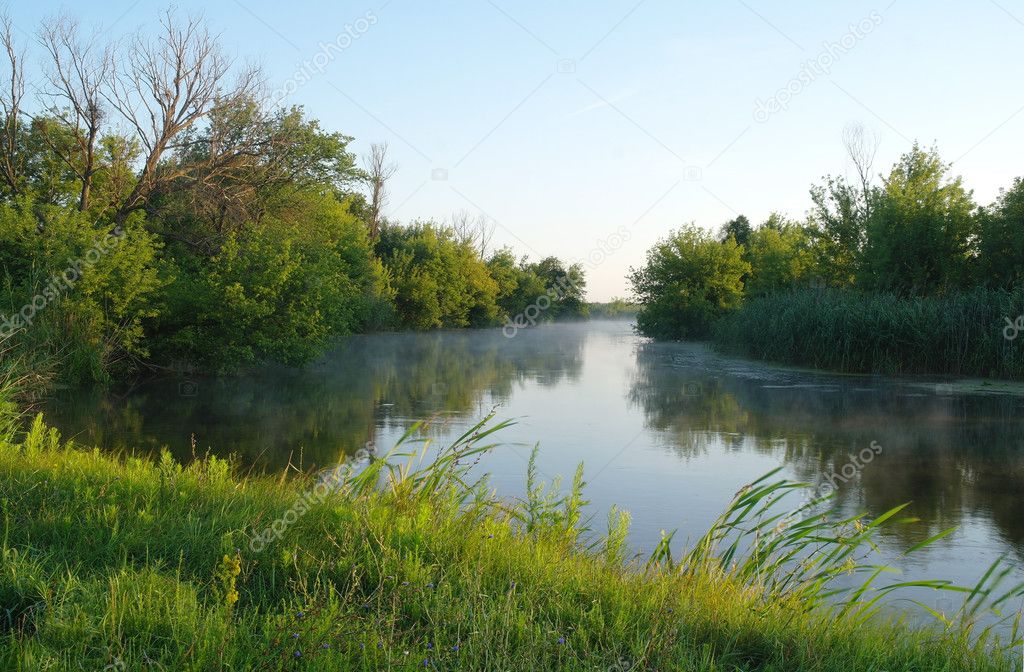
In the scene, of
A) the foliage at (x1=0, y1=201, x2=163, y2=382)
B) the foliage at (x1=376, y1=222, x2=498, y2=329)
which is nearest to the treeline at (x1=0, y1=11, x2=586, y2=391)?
the foliage at (x1=0, y1=201, x2=163, y2=382)

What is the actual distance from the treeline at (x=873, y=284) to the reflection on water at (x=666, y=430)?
2.06 m

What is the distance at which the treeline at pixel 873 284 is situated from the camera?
73.9ft

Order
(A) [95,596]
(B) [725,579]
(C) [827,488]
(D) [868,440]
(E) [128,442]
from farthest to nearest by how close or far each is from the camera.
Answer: (D) [868,440]
(E) [128,442]
(C) [827,488]
(B) [725,579]
(A) [95,596]

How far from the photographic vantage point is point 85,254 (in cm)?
1803

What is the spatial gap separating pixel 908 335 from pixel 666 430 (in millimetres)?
12330

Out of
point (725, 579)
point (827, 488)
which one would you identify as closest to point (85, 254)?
point (827, 488)

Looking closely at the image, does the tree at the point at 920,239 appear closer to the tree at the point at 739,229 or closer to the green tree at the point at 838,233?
the green tree at the point at 838,233

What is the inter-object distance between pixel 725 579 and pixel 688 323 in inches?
1669

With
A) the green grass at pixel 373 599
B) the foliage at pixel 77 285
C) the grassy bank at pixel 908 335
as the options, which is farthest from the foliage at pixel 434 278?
the green grass at pixel 373 599

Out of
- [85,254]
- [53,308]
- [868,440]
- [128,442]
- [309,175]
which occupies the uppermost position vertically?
[309,175]

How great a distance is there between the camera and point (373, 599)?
4117 millimetres

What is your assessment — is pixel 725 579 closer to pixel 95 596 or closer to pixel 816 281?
pixel 95 596

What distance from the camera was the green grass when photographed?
3.58 m

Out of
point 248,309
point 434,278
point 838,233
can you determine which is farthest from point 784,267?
point 248,309
